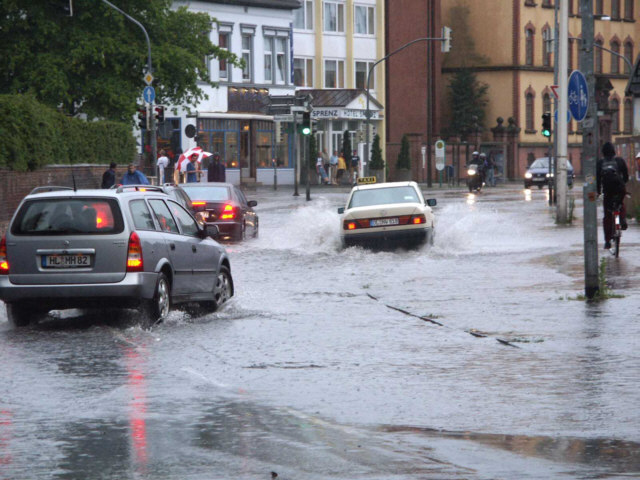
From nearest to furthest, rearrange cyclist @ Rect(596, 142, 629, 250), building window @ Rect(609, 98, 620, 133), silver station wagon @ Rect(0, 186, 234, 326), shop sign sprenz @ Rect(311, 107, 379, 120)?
silver station wagon @ Rect(0, 186, 234, 326) → cyclist @ Rect(596, 142, 629, 250) → shop sign sprenz @ Rect(311, 107, 379, 120) → building window @ Rect(609, 98, 620, 133)

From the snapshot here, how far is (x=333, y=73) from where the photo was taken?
277 ft

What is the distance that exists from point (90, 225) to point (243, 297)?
14.1 ft

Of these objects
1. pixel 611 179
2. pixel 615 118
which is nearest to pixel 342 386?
pixel 611 179

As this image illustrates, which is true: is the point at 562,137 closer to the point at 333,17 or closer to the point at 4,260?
the point at 4,260

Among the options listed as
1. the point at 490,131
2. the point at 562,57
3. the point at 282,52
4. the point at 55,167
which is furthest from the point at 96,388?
the point at 490,131

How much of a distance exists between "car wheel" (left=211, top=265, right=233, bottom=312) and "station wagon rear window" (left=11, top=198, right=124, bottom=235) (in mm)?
2490

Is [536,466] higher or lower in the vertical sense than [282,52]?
lower

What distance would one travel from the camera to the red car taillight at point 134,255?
48.5ft

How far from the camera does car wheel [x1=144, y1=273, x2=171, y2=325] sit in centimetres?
1505

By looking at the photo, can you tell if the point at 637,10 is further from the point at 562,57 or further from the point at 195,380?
the point at 195,380

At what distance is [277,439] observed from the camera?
863cm

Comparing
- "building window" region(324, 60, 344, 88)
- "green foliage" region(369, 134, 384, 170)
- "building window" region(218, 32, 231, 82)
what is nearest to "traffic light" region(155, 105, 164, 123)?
"building window" region(218, 32, 231, 82)

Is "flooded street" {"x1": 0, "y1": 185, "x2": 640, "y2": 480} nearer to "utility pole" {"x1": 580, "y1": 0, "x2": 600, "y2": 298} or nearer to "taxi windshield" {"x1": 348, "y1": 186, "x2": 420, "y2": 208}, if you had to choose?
"utility pole" {"x1": 580, "y1": 0, "x2": 600, "y2": 298}

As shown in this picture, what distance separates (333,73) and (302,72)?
3033 millimetres
